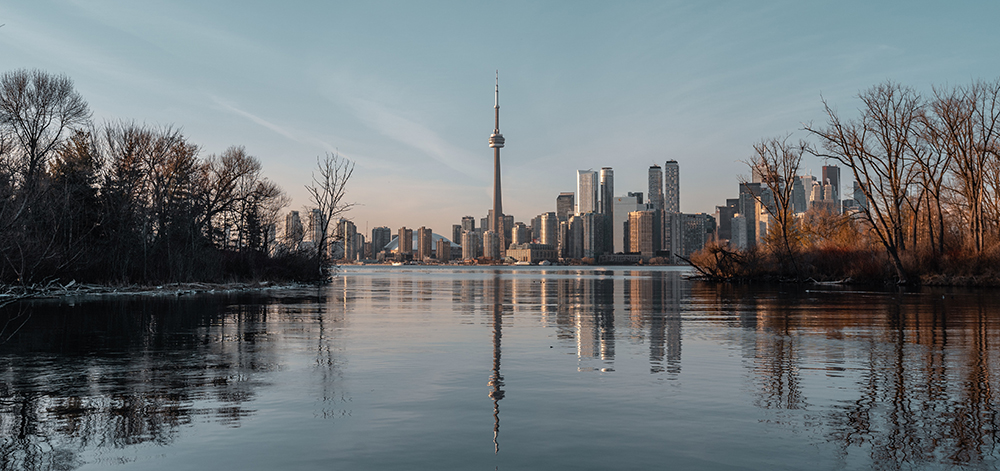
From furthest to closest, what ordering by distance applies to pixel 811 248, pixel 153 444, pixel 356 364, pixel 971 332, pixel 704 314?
pixel 811 248
pixel 704 314
pixel 971 332
pixel 356 364
pixel 153 444

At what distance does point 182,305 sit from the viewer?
1128 inches

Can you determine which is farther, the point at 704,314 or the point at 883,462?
the point at 704,314

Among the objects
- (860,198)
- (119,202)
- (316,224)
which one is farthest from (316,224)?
(860,198)

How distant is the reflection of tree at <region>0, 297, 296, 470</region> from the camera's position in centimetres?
694

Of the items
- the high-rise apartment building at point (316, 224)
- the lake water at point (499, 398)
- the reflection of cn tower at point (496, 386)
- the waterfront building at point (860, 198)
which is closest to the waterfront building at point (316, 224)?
the high-rise apartment building at point (316, 224)

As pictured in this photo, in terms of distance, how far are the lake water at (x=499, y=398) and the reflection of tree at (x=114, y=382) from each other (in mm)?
41

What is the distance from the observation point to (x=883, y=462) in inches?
238

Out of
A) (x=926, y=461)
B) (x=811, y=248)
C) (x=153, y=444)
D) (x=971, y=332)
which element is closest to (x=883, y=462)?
(x=926, y=461)

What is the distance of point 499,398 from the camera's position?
8.99 meters

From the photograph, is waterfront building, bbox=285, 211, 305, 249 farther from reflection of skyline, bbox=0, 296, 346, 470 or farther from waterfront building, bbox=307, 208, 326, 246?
reflection of skyline, bbox=0, 296, 346, 470

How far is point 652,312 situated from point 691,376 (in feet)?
47.4

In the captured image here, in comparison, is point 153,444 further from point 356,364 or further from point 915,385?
point 915,385

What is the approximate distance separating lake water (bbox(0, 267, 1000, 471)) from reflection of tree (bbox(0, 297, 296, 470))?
41 mm

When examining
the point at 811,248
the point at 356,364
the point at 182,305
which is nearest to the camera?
the point at 356,364
